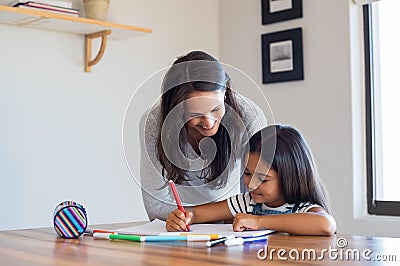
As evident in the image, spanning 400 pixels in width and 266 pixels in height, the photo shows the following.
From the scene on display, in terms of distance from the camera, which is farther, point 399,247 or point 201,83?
point 201,83

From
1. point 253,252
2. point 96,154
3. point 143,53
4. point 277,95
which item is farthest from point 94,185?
point 253,252

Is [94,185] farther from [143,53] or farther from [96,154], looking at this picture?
[143,53]

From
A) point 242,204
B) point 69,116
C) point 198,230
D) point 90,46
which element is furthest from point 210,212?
point 90,46

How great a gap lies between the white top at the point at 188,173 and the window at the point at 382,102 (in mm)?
1384

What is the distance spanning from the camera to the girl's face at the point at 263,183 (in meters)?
1.46

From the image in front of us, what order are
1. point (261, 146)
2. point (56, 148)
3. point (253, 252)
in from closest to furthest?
point (253, 252) → point (261, 146) → point (56, 148)

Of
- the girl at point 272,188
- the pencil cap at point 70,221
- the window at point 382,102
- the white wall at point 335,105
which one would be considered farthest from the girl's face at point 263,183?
the window at point 382,102

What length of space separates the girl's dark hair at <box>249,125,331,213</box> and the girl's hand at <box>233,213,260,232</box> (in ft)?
0.56

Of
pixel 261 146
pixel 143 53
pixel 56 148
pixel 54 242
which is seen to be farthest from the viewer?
pixel 143 53

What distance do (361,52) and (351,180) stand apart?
563 mm

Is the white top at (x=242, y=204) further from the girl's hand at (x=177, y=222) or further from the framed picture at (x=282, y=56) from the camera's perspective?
the framed picture at (x=282, y=56)

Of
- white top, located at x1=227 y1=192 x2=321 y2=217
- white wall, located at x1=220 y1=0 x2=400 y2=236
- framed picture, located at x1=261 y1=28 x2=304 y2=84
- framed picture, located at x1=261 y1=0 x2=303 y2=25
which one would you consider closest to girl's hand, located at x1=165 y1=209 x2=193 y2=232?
white top, located at x1=227 y1=192 x2=321 y2=217

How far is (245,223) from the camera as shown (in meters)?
1.31

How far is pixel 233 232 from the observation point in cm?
129
